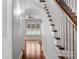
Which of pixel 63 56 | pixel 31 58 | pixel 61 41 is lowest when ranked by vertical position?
pixel 31 58

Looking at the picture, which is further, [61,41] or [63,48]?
[61,41]

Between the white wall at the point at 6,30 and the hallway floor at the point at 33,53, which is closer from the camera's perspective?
the white wall at the point at 6,30

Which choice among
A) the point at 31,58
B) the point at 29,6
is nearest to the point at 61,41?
the point at 29,6

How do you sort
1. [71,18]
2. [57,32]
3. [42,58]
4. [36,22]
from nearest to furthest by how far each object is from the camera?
1. [71,18]
2. [57,32]
3. [42,58]
4. [36,22]

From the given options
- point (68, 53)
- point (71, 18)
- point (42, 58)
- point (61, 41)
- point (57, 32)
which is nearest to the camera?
point (71, 18)

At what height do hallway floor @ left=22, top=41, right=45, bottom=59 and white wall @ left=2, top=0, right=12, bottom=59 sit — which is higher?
white wall @ left=2, top=0, right=12, bottom=59

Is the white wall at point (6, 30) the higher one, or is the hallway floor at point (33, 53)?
the white wall at point (6, 30)

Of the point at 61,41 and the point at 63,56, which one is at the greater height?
the point at 61,41

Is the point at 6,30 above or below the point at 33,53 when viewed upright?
above

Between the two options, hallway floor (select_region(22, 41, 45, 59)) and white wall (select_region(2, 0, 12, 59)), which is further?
hallway floor (select_region(22, 41, 45, 59))

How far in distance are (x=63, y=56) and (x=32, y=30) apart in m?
18.9

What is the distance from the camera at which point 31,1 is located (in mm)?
8656

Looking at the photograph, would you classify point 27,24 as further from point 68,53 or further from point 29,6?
point 68,53

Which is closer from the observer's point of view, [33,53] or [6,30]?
[6,30]
